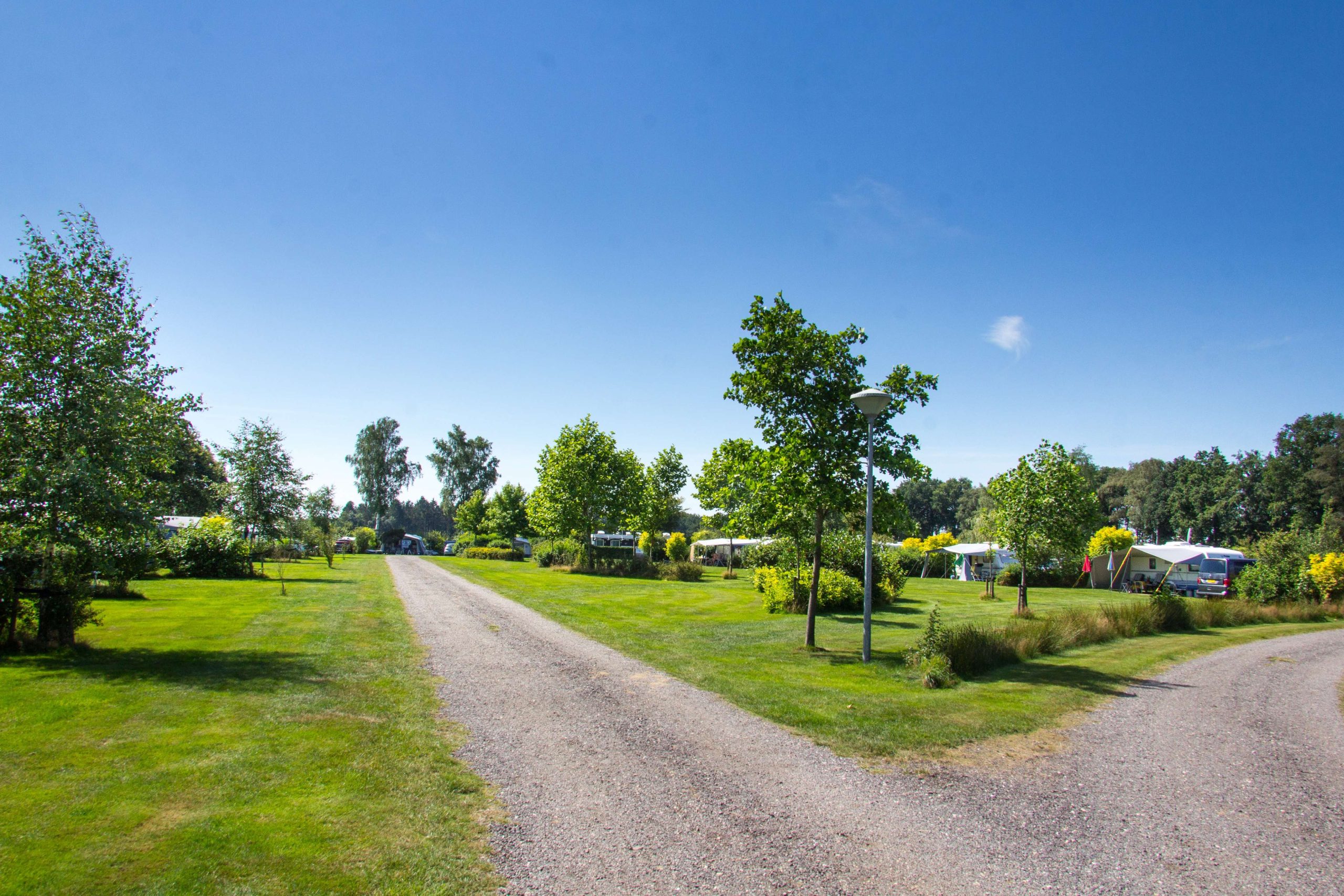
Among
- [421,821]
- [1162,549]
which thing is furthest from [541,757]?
[1162,549]

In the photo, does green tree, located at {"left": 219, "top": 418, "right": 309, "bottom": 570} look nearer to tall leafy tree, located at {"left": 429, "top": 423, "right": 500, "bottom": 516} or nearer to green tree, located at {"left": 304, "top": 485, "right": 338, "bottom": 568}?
green tree, located at {"left": 304, "top": 485, "right": 338, "bottom": 568}

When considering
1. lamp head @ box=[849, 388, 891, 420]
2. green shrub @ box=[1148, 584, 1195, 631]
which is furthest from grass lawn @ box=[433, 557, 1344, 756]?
lamp head @ box=[849, 388, 891, 420]

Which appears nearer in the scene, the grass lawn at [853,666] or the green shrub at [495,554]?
Result: the grass lawn at [853,666]

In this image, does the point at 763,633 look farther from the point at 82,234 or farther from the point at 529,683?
the point at 82,234

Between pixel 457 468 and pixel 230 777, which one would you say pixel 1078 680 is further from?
pixel 457 468

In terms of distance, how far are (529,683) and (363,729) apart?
9.37 feet

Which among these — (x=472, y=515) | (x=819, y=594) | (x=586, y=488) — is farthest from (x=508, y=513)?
(x=819, y=594)

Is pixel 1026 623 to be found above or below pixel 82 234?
below

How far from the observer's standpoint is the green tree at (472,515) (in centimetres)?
6306

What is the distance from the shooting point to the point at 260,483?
95.5 feet

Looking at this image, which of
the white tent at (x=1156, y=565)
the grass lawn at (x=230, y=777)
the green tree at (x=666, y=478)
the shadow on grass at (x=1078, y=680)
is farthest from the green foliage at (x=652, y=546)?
the grass lawn at (x=230, y=777)

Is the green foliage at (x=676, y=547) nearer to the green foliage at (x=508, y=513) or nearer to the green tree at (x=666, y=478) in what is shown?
the green tree at (x=666, y=478)

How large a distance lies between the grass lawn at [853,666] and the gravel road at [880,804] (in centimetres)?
72

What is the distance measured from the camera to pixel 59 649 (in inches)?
410
